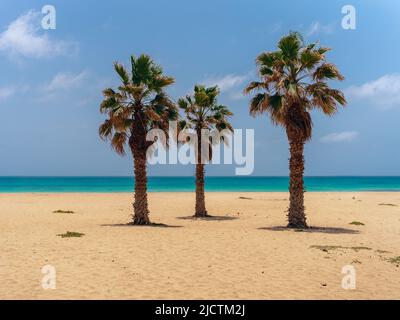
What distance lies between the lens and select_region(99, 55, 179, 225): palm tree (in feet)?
95.0

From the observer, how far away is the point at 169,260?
58.9ft

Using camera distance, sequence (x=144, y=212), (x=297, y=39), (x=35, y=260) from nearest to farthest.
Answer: (x=35, y=260) → (x=297, y=39) → (x=144, y=212)

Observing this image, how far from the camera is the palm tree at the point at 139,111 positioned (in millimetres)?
28953

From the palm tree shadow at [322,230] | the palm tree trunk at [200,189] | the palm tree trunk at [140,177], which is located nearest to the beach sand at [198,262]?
the palm tree shadow at [322,230]

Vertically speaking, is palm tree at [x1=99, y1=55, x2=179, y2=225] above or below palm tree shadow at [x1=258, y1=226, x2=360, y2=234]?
above

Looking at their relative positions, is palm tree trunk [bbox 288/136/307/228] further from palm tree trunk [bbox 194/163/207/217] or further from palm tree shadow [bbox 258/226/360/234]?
palm tree trunk [bbox 194/163/207/217]

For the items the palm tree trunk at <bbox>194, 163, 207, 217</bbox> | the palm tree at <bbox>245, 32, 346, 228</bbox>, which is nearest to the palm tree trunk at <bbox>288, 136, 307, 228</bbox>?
the palm tree at <bbox>245, 32, 346, 228</bbox>

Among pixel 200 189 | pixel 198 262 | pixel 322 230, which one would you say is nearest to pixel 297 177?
pixel 322 230

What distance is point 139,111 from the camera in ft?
96.2

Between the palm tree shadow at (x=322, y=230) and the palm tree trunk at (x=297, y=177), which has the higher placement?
the palm tree trunk at (x=297, y=177)

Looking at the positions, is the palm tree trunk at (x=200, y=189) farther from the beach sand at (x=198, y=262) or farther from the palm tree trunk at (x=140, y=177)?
the palm tree trunk at (x=140, y=177)
